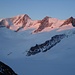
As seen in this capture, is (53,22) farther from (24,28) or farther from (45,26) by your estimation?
(24,28)

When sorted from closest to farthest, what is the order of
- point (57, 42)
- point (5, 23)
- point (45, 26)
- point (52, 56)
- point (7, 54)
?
point (52, 56), point (57, 42), point (7, 54), point (45, 26), point (5, 23)

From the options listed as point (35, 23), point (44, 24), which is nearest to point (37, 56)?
point (44, 24)

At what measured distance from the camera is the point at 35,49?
77.1 metres

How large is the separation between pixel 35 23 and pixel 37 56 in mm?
→ 55527

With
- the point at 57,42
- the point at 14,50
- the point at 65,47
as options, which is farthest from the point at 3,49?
the point at 65,47

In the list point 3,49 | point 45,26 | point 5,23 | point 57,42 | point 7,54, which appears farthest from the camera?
point 5,23

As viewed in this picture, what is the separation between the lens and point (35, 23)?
123188mm

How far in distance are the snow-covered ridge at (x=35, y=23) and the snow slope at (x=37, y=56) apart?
4.36m

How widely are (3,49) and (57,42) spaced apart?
2355 centimetres

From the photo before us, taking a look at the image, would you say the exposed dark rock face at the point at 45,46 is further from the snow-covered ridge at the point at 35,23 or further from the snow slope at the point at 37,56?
the snow-covered ridge at the point at 35,23

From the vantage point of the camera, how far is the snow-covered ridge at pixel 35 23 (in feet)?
314

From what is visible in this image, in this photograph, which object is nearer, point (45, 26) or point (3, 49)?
point (3, 49)

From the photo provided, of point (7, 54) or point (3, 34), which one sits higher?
point (3, 34)

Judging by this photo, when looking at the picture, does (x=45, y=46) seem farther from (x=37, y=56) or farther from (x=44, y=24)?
(x=44, y=24)
